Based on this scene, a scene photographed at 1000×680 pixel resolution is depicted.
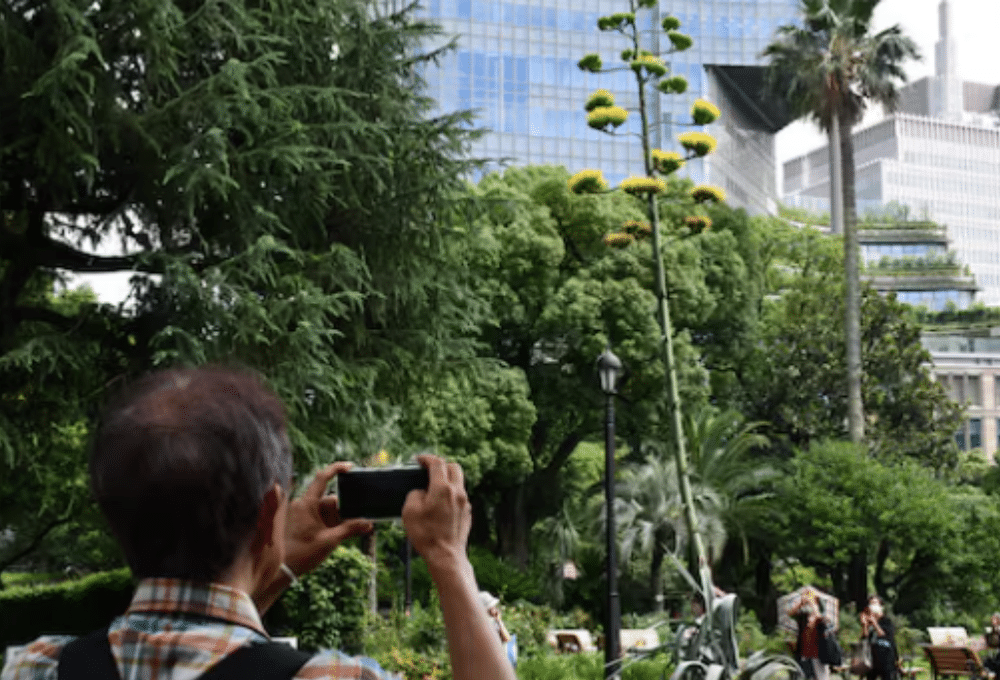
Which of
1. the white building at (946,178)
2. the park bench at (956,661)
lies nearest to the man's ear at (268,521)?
the park bench at (956,661)

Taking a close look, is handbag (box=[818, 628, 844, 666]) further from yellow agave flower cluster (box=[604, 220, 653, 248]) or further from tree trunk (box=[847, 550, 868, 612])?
tree trunk (box=[847, 550, 868, 612])

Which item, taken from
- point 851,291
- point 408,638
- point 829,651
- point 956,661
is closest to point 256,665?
point 829,651

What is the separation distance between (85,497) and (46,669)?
21.6 metres

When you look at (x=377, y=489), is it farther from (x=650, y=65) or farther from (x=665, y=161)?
(x=650, y=65)

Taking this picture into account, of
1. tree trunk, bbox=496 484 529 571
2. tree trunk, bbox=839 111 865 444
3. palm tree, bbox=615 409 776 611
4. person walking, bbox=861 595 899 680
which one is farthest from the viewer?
tree trunk, bbox=496 484 529 571

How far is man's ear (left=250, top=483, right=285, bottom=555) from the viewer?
66.6 inches

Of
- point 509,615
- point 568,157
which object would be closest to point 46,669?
point 509,615

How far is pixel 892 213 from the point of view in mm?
151875

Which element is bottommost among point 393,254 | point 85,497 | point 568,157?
point 85,497

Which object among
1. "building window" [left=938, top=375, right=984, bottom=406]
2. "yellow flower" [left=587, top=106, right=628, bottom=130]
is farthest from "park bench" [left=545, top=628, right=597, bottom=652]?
"building window" [left=938, top=375, right=984, bottom=406]

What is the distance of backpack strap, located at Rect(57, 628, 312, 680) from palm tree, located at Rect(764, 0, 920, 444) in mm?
36145

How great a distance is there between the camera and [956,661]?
22.0 m

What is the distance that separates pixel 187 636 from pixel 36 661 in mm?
223

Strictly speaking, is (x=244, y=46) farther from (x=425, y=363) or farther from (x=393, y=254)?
(x=425, y=363)
